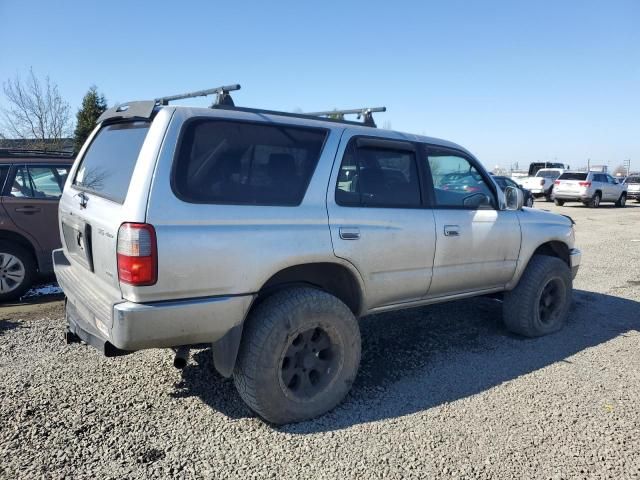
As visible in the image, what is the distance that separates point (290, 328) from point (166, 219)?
3.29 feet

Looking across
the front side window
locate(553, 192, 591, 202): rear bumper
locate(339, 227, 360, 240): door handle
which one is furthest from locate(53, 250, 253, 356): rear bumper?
locate(553, 192, 591, 202): rear bumper

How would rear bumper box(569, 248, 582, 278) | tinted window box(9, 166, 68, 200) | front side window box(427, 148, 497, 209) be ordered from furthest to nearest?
1. tinted window box(9, 166, 68, 200)
2. rear bumper box(569, 248, 582, 278)
3. front side window box(427, 148, 497, 209)

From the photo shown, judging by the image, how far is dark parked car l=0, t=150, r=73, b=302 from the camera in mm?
5551

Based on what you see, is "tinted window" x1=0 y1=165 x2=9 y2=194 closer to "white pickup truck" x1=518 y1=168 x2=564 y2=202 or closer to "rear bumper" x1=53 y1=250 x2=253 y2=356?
"rear bumper" x1=53 y1=250 x2=253 y2=356

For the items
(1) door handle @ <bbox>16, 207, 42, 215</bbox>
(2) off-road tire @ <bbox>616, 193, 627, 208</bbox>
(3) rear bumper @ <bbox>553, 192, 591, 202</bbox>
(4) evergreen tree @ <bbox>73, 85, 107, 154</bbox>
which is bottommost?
(2) off-road tire @ <bbox>616, 193, 627, 208</bbox>

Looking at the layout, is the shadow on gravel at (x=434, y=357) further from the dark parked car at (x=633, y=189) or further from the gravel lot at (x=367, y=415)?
the dark parked car at (x=633, y=189)

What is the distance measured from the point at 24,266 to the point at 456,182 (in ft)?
16.2

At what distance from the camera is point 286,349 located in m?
2.99

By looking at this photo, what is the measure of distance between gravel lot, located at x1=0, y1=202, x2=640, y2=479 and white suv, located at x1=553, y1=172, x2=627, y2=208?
19.6 meters

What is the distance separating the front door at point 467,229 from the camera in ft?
12.5

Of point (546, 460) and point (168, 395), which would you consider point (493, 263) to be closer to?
point (546, 460)

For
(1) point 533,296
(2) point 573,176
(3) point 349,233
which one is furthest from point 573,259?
(2) point 573,176

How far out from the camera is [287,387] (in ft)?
10.1

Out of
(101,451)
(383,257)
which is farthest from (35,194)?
(383,257)
